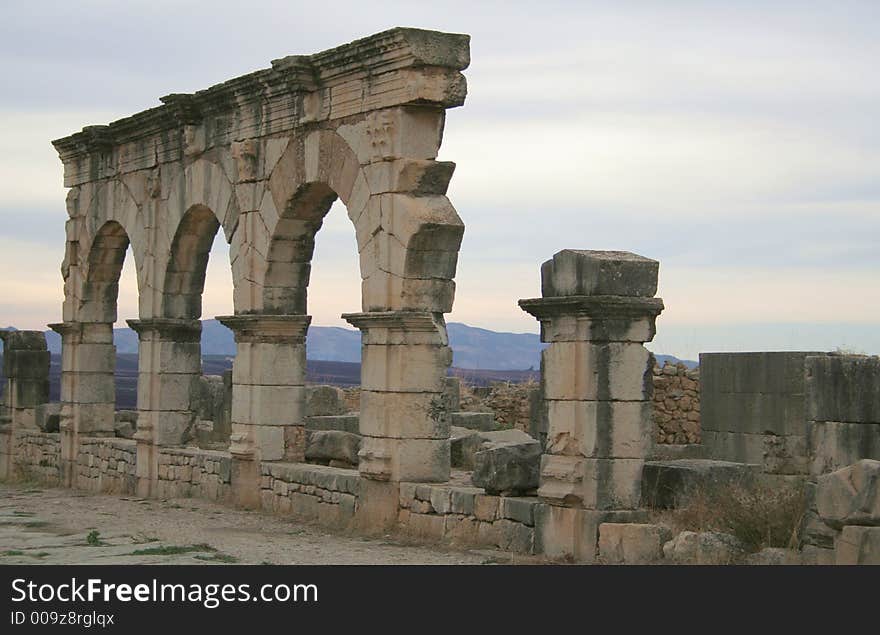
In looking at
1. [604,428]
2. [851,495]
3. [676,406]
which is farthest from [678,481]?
[676,406]

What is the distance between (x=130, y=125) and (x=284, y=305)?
4537mm

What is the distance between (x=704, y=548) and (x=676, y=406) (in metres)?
11.6

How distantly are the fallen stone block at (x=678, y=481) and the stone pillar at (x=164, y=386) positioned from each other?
26.3 feet

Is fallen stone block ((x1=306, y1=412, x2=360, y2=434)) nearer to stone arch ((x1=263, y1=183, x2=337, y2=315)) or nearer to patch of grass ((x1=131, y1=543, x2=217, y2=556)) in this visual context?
stone arch ((x1=263, y1=183, x2=337, y2=315))

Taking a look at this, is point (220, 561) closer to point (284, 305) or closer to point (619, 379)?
point (619, 379)

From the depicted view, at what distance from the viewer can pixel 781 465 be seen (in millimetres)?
18000

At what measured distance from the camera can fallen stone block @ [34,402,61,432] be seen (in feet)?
73.1

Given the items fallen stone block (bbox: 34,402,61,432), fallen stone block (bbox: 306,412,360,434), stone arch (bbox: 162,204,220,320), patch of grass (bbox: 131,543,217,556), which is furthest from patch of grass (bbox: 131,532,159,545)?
fallen stone block (bbox: 34,402,61,432)

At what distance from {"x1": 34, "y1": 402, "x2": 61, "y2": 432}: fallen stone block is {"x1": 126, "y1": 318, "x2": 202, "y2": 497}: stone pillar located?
3.99 metres

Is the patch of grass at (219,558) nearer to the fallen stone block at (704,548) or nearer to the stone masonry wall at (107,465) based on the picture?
the fallen stone block at (704,548)

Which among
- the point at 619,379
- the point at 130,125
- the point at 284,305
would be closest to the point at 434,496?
the point at 619,379

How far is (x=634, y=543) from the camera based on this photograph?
10734 millimetres

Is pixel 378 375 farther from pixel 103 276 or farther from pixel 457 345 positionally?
pixel 457 345

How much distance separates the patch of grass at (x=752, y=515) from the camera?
405 inches
